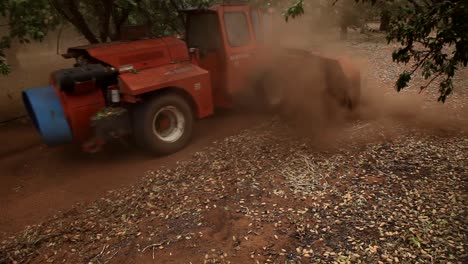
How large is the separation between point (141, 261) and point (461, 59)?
3668mm

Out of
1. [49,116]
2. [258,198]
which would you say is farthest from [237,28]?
[258,198]

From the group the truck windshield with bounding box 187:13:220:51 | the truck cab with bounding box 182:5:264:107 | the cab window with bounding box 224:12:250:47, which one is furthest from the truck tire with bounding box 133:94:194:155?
the cab window with bounding box 224:12:250:47

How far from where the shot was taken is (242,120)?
835cm

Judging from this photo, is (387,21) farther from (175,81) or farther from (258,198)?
(175,81)

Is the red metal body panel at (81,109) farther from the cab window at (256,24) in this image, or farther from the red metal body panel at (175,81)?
the cab window at (256,24)

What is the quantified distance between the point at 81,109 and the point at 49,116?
0.49 meters

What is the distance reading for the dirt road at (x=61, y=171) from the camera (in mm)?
5262

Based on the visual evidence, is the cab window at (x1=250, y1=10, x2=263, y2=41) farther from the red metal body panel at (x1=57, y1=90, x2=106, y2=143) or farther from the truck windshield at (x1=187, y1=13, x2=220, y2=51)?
the red metal body panel at (x1=57, y1=90, x2=106, y2=143)

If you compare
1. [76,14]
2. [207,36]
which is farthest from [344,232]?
[76,14]

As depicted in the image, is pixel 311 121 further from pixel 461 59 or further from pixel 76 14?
pixel 76 14

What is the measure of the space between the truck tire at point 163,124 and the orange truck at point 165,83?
0.06ft

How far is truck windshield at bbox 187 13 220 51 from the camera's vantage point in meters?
7.83

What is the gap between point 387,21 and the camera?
15.1 feet

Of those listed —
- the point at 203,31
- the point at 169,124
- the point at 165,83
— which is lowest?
the point at 169,124
